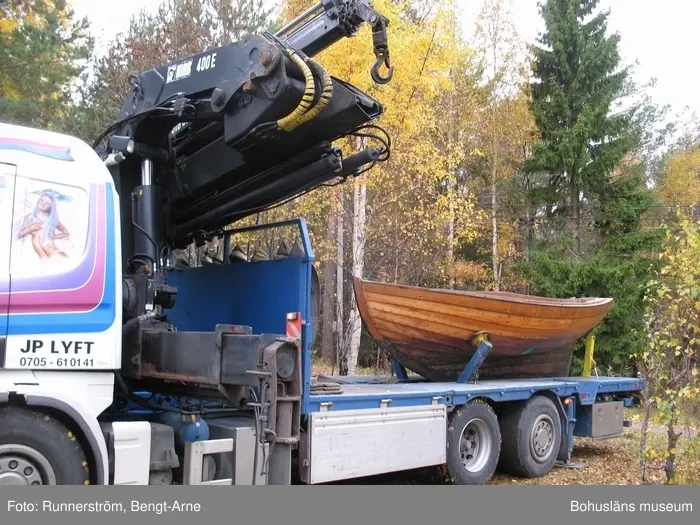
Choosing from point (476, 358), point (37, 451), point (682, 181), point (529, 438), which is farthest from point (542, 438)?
point (682, 181)

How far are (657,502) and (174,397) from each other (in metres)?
3.80

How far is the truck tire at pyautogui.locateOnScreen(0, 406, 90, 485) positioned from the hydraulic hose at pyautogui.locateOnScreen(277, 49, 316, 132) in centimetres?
259

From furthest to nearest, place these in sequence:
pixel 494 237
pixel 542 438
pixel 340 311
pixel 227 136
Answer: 1. pixel 494 237
2. pixel 340 311
3. pixel 542 438
4. pixel 227 136

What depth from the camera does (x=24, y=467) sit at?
13.6 ft

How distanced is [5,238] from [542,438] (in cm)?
634

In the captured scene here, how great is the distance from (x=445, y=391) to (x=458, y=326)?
130cm

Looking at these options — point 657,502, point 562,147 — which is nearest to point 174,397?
point 657,502

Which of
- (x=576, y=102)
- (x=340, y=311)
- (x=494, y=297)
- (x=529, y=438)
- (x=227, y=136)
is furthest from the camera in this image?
(x=576, y=102)

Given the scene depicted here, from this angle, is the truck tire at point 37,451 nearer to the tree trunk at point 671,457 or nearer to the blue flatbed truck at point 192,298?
the blue flatbed truck at point 192,298

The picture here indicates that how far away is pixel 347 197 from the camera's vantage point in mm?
15648

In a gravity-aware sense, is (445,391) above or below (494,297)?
below

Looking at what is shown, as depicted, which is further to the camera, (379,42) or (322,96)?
(379,42)

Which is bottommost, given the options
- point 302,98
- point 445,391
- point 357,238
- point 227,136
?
point 445,391

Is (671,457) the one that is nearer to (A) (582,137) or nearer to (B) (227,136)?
(B) (227,136)
